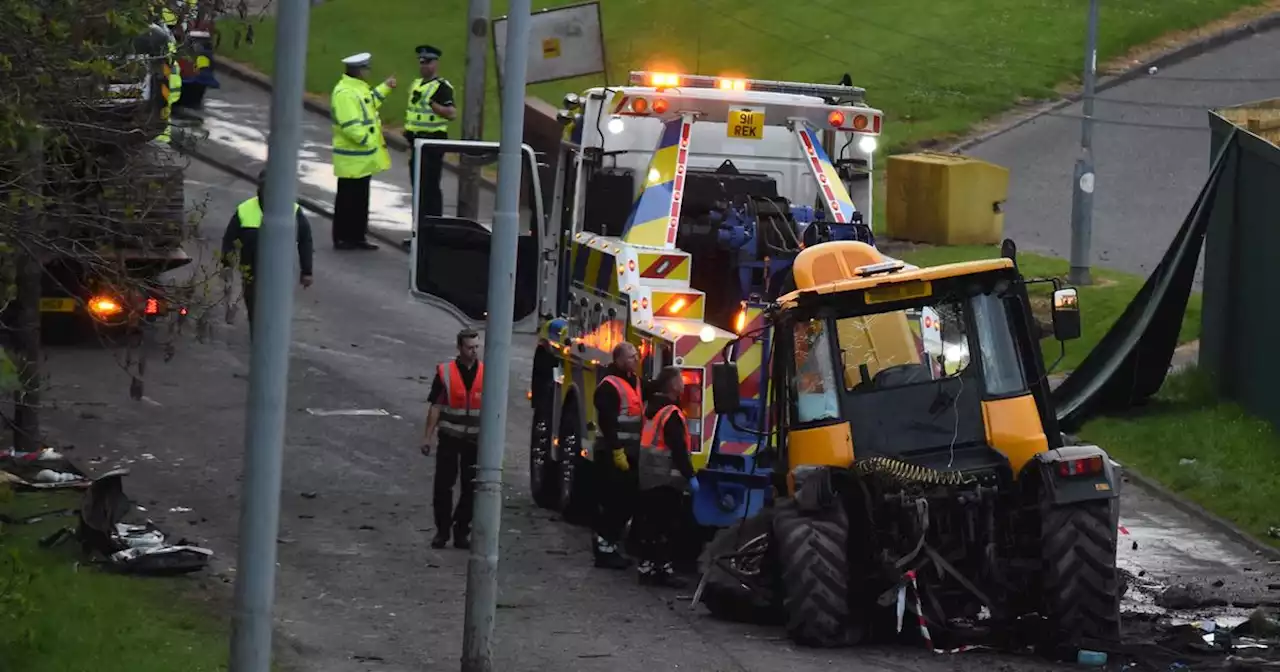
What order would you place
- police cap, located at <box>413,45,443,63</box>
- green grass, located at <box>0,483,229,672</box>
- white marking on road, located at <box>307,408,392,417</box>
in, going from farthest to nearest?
police cap, located at <box>413,45,443,63</box>
white marking on road, located at <box>307,408,392,417</box>
green grass, located at <box>0,483,229,672</box>

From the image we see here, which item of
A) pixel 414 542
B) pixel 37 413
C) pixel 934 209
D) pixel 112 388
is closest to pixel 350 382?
pixel 112 388

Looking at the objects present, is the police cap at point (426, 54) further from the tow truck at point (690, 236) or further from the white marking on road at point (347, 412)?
the tow truck at point (690, 236)

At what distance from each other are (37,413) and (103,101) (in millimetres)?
5147

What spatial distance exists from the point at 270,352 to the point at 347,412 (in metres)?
12.0

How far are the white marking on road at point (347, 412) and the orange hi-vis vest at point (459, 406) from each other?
4026mm

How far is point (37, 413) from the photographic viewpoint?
17.1 m

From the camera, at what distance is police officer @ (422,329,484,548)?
15.3 m

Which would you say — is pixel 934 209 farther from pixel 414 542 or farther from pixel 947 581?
pixel 947 581

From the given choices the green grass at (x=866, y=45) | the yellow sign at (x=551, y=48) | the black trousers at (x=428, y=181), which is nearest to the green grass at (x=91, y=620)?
the black trousers at (x=428, y=181)

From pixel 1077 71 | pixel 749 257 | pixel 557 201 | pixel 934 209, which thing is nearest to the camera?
pixel 749 257

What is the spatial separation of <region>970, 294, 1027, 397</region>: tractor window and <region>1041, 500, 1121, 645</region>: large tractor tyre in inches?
40.0

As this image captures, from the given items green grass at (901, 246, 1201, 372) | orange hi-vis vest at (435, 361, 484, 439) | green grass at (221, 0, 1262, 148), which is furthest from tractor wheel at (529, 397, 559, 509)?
green grass at (221, 0, 1262, 148)

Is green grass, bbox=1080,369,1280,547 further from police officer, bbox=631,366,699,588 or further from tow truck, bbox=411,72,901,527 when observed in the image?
police officer, bbox=631,366,699,588

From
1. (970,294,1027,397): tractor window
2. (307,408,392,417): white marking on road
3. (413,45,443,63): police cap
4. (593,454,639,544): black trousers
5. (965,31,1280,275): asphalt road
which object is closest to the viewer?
(970,294,1027,397): tractor window
